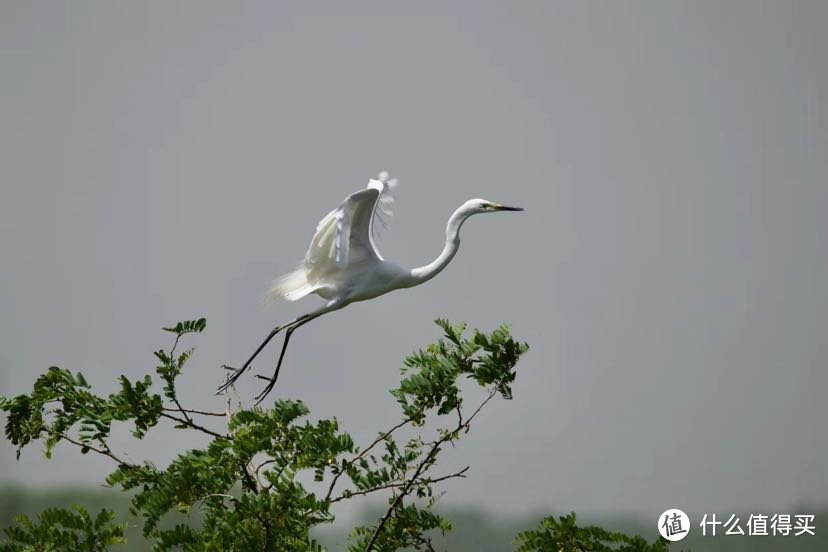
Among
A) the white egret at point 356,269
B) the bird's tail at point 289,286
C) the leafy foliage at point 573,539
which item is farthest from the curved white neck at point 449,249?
the leafy foliage at point 573,539

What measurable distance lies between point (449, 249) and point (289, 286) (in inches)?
43.3

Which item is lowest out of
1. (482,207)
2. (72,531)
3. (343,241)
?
(72,531)

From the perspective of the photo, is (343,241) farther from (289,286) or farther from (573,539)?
(573,539)

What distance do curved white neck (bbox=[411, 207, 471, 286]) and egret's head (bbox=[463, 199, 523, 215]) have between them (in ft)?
0.13

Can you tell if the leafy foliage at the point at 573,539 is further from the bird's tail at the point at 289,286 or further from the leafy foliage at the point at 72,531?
the bird's tail at the point at 289,286

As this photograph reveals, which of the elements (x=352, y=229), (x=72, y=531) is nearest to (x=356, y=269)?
(x=352, y=229)

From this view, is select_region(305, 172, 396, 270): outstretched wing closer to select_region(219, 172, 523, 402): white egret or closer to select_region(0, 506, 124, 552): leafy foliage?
select_region(219, 172, 523, 402): white egret

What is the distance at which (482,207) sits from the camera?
21.1 ft

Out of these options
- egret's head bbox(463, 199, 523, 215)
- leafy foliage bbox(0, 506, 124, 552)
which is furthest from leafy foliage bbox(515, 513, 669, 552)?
egret's head bbox(463, 199, 523, 215)

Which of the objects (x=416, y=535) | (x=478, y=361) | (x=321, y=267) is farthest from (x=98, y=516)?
(x=321, y=267)

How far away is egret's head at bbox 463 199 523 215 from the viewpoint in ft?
21.0

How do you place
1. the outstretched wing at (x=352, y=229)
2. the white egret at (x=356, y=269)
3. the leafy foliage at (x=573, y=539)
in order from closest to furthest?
the leafy foliage at (x=573, y=539) → the outstretched wing at (x=352, y=229) → the white egret at (x=356, y=269)

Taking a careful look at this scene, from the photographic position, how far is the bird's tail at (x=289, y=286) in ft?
21.3

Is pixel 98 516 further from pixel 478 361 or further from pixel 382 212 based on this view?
pixel 382 212
